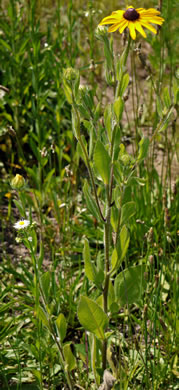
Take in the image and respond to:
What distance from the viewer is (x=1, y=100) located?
273cm

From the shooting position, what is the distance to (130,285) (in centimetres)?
148

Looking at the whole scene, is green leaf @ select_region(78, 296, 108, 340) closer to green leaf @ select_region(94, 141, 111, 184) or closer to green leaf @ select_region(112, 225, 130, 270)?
green leaf @ select_region(112, 225, 130, 270)

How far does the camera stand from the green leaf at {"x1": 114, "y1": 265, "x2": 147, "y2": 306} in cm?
147

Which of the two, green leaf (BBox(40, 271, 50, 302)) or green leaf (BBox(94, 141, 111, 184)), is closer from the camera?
green leaf (BBox(94, 141, 111, 184))

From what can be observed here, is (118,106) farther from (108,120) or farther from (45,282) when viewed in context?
(45,282)

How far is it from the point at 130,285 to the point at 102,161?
1.54 feet

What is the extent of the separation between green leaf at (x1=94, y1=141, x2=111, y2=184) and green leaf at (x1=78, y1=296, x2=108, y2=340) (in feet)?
1.15

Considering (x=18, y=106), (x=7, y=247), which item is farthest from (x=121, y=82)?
(x=18, y=106)

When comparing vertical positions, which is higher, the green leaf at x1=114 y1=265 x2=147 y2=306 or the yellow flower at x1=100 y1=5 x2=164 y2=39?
the yellow flower at x1=100 y1=5 x2=164 y2=39

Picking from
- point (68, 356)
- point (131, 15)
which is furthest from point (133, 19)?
point (68, 356)

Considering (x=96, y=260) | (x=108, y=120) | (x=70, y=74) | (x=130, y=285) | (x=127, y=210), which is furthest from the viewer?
(x=96, y=260)

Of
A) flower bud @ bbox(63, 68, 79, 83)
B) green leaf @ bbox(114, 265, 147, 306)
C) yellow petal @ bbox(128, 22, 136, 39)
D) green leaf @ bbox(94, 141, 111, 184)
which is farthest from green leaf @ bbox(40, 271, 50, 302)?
yellow petal @ bbox(128, 22, 136, 39)

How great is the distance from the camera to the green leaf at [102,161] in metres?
1.20

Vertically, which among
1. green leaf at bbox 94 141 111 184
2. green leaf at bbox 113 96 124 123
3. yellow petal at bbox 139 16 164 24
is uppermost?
yellow petal at bbox 139 16 164 24
